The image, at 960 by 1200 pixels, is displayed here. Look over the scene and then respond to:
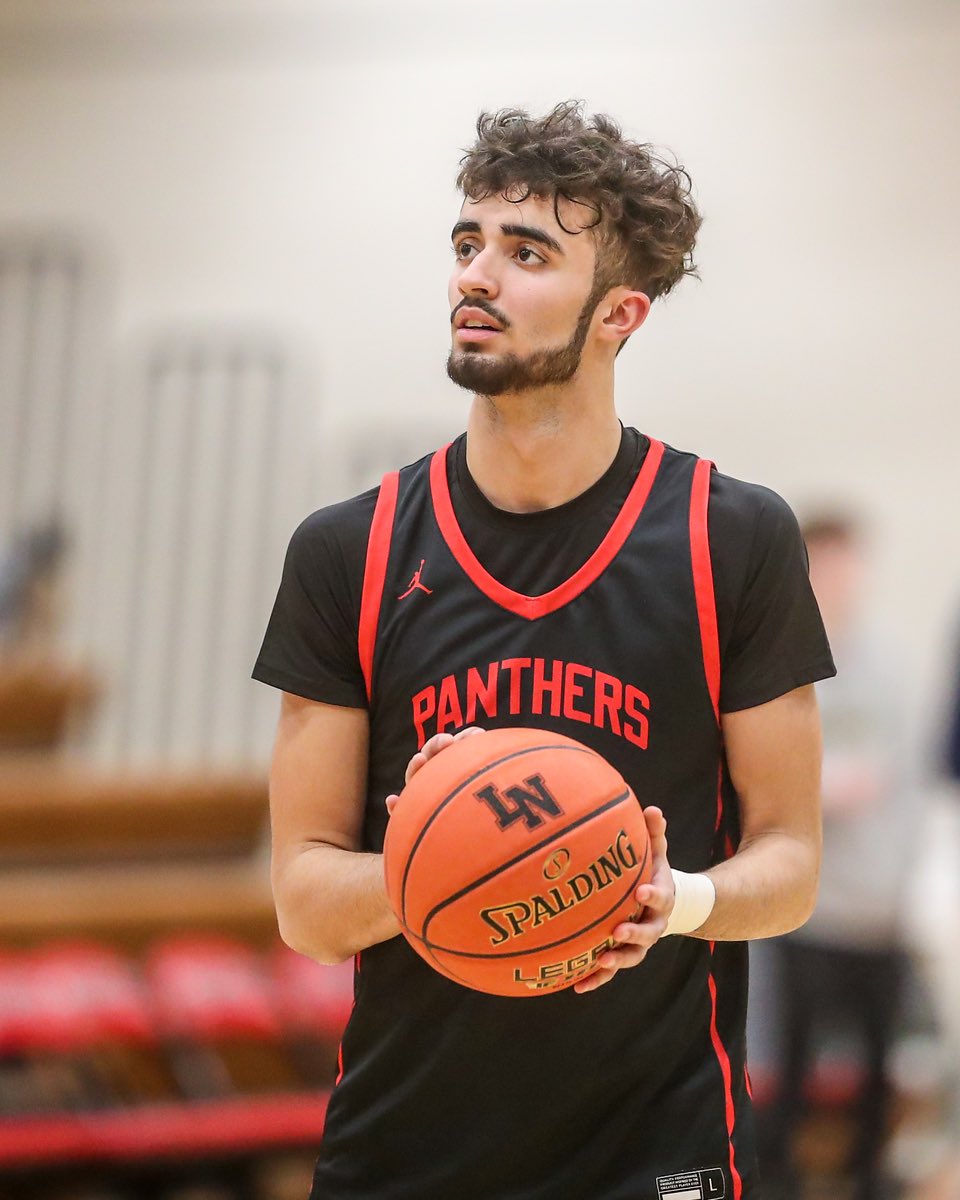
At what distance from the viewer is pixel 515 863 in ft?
6.72

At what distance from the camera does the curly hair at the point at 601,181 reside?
241 cm

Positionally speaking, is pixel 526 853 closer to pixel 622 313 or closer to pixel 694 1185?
pixel 694 1185

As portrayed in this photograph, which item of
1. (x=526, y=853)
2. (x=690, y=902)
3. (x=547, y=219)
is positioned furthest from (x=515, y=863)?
(x=547, y=219)

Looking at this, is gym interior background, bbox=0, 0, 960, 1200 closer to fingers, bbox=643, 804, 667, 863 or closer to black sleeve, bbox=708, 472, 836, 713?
black sleeve, bbox=708, 472, 836, 713

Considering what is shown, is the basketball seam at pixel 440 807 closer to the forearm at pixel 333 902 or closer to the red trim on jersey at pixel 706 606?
the forearm at pixel 333 902

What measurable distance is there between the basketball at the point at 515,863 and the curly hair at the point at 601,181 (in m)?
0.81

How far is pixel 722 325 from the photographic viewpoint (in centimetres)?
829

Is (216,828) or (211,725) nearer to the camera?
(216,828)

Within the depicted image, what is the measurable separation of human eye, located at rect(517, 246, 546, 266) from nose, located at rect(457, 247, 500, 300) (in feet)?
0.16

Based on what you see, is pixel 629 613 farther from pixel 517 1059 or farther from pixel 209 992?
pixel 209 992

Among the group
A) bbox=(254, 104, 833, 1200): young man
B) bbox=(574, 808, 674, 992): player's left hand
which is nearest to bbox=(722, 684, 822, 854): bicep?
bbox=(254, 104, 833, 1200): young man

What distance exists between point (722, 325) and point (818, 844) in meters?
6.16

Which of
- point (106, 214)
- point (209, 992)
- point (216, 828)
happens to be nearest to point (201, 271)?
point (106, 214)

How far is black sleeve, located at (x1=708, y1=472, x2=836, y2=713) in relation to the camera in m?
2.38
